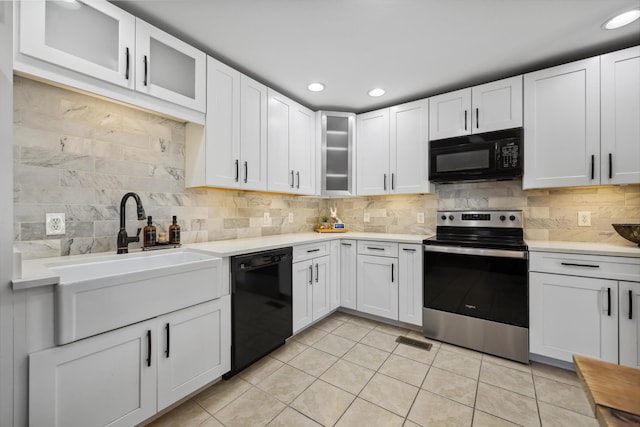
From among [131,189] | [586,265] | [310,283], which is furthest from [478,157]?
[131,189]

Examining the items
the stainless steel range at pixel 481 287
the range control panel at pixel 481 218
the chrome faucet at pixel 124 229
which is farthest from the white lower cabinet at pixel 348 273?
the chrome faucet at pixel 124 229

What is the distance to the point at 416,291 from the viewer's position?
257 centimetres

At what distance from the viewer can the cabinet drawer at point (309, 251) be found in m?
2.41

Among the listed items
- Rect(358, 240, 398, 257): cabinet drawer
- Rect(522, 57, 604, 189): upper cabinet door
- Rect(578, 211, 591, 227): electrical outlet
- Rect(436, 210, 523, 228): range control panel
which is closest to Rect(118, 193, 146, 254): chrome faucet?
Rect(358, 240, 398, 257): cabinet drawer

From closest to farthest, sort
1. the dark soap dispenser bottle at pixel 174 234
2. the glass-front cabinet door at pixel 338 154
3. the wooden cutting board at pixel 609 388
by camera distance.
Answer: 1. the wooden cutting board at pixel 609 388
2. the dark soap dispenser bottle at pixel 174 234
3. the glass-front cabinet door at pixel 338 154

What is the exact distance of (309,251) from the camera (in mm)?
2566

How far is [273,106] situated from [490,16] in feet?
6.00

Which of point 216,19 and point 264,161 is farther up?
point 216,19

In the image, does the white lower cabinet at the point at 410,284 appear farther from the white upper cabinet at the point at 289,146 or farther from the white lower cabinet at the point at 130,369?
the white lower cabinet at the point at 130,369

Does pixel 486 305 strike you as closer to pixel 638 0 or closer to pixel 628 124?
pixel 628 124

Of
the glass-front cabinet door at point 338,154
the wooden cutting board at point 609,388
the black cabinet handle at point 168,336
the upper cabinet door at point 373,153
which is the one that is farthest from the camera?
the glass-front cabinet door at point 338,154

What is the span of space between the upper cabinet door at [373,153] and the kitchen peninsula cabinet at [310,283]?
3.01ft

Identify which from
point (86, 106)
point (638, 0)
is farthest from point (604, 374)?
point (86, 106)

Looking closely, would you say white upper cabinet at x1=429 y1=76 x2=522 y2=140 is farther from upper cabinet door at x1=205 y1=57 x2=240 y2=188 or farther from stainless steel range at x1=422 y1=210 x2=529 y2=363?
upper cabinet door at x1=205 y1=57 x2=240 y2=188
